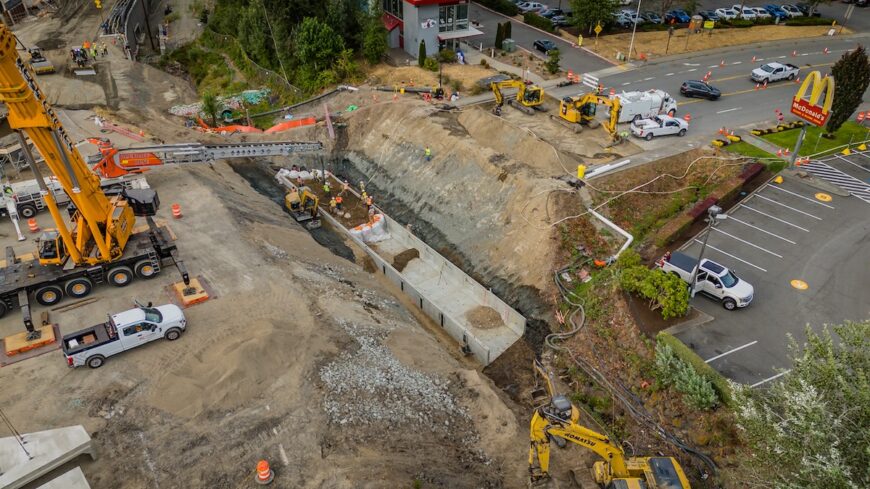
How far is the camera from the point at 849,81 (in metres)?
37.2

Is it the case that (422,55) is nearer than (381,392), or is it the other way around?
(381,392)

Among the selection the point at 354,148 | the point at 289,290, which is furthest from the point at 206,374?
the point at 354,148

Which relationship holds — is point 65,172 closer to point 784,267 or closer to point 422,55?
point 422,55

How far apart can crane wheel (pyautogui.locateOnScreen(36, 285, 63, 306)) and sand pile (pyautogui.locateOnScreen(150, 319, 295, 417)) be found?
7.21 m

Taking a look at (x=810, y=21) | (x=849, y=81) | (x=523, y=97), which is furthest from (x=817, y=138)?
(x=810, y=21)

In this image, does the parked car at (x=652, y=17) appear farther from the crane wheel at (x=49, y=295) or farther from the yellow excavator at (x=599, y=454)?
the crane wheel at (x=49, y=295)

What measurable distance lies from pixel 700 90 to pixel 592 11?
1545cm

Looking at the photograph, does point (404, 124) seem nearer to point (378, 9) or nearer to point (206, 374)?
point (378, 9)

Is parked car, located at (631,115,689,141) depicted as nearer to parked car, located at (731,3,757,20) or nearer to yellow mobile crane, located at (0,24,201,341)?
yellow mobile crane, located at (0,24,201,341)

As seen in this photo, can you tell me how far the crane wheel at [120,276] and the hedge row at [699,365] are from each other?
25.5 meters

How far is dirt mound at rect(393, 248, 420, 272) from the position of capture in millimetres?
36125

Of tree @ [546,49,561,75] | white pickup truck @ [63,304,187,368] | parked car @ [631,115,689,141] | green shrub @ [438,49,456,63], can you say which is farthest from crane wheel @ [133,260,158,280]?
tree @ [546,49,561,75]

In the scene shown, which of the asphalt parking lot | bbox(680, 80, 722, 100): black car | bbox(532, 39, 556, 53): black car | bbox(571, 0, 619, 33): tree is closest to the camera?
the asphalt parking lot

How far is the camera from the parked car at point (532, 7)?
2629 inches
